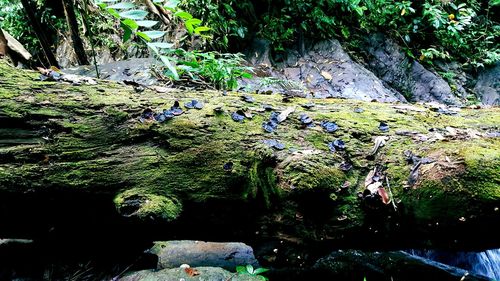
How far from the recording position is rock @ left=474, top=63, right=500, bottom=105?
7.18 m

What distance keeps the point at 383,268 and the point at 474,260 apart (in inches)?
32.5

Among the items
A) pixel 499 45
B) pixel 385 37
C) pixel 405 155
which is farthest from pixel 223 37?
pixel 499 45

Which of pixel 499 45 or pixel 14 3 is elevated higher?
pixel 14 3

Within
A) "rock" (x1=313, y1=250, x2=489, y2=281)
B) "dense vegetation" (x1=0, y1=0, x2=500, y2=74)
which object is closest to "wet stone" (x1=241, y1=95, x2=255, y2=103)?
"rock" (x1=313, y1=250, x2=489, y2=281)

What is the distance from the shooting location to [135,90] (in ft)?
7.97

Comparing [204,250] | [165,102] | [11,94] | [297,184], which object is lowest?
[204,250]

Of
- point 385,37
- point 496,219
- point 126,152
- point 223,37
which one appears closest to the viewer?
point 496,219

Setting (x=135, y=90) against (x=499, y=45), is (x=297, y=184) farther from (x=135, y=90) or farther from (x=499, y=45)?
(x=499, y=45)

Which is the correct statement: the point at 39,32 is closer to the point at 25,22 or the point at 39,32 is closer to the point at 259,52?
the point at 25,22

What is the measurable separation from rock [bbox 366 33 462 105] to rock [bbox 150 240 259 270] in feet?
16.4

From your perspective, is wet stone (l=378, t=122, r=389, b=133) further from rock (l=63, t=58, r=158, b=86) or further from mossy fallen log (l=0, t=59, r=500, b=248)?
rock (l=63, t=58, r=158, b=86)

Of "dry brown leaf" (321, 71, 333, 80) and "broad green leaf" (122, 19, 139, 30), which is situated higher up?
"broad green leaf" (122, 19, 139, 30)

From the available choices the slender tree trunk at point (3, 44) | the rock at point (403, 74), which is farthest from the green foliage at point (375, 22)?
the slender tree trunk at point (3, 44)

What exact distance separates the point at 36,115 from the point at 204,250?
1483mm
